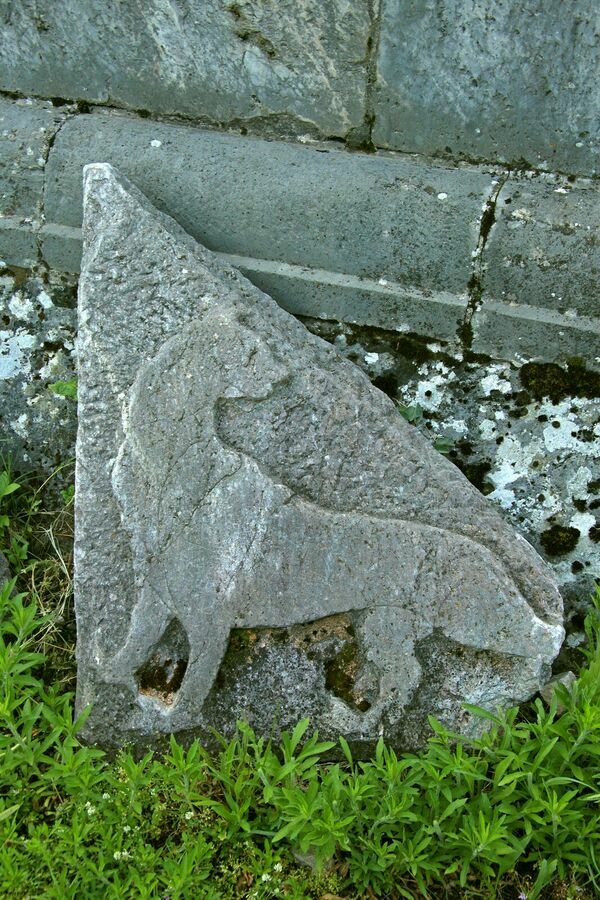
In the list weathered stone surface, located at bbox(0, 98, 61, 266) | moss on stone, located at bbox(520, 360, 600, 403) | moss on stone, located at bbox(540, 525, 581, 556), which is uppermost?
weathered stone surface, located at bbox(0, 98, 61, 266)

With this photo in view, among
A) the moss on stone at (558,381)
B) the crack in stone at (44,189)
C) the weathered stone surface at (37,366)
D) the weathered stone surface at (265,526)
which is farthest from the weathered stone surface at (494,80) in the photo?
the weathered stone surface at (37,366)

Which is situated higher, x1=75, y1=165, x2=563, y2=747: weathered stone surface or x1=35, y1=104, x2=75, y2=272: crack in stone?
x1=35, y1=104, x2=75, y2=272: crack in stone

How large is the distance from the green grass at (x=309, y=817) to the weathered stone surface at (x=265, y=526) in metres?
0.17

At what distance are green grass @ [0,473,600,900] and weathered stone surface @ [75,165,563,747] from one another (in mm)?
174

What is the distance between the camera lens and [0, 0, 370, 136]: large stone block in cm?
263

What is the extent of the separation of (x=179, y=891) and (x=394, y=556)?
953 millimetres

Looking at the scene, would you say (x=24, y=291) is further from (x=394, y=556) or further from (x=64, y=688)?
(x=394, y=556)

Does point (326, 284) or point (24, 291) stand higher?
point (326, 284)

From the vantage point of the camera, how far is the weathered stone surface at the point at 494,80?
8.00 ft

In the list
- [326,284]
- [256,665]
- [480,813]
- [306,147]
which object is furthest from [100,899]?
[306,147]

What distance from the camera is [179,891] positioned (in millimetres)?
2119

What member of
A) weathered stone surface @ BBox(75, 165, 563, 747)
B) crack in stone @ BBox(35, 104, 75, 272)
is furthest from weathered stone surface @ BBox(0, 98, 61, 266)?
weathered stone surface @ BBox(75, 165, 563, 747)

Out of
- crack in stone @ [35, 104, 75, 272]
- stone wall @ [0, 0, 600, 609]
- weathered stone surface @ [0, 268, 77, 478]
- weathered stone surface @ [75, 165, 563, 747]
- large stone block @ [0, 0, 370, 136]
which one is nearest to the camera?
weathered stone surface @ [75, 165, 563, 747]

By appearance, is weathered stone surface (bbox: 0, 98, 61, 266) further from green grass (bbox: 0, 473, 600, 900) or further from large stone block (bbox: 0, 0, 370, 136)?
green grass (bbox: 0, 473, 600, 900)
